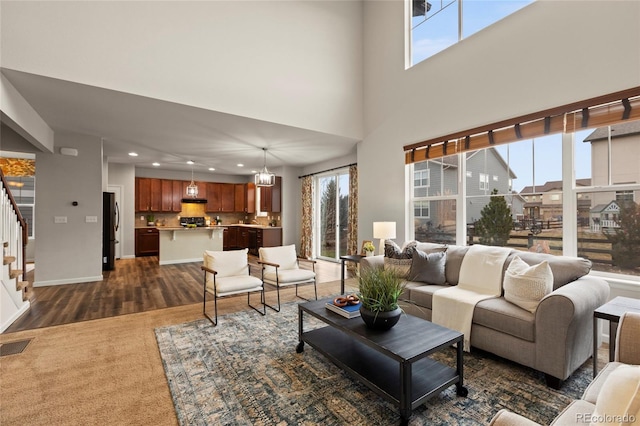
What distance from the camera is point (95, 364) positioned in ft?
8.36

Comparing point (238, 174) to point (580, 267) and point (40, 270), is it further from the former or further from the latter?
point (580, 267)

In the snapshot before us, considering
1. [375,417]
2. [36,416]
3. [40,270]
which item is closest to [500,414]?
[375,417]

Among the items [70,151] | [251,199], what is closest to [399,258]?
[70,151]

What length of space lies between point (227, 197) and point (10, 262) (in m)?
6.91

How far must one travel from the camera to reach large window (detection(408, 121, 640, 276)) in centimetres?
302

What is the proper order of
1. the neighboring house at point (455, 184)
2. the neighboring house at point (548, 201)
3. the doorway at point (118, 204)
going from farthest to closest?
the doorway at point (118, 204) → the neighboring house at point (455, 184) → the neighboring house at point (548, 201)

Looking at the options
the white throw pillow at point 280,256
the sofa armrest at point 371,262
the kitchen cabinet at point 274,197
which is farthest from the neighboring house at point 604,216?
the kitchen cabinet at point 274,197

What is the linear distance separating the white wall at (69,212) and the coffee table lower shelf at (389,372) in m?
4.98

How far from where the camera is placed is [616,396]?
0.87 m

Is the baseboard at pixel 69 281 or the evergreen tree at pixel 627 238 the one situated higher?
the evergreen tree at pixel 627 238

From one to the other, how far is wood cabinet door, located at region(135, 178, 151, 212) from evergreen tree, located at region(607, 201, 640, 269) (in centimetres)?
1008

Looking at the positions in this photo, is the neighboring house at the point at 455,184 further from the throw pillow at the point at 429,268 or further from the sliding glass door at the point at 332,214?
the sliding glass door at the point at 332,214

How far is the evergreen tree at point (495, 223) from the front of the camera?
3.97m

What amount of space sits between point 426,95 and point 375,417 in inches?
175
